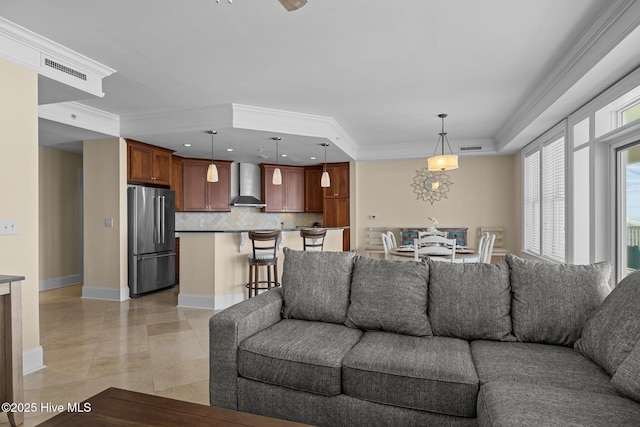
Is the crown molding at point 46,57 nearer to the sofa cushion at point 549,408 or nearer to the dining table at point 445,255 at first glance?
the dining table at point 445,255

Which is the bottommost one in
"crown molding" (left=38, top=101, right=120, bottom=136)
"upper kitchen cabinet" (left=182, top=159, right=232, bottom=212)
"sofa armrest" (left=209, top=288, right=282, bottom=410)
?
"sofa armrest" (left=209, top=288, right=282, bottom=410)

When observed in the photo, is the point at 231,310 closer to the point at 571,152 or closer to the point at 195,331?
the point at 195,331

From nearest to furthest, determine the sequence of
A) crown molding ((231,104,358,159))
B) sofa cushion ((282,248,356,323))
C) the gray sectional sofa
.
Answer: the gray sectional sofa
sofa cushion ((282,248,356,323))
crown molding ((231,104,358,159))

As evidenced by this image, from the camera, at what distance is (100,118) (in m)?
5.05

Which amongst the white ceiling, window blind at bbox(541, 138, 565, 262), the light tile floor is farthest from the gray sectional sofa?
window blind at bbox(541, 138, 565, 262)

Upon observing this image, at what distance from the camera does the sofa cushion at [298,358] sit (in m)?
1.93

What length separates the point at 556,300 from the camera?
2129 millimetres

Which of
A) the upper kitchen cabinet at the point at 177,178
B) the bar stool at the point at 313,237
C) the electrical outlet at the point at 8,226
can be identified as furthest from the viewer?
the upper kitchen cabinet at the point at 177,178

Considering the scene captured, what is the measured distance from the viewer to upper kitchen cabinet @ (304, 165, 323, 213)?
8273mm

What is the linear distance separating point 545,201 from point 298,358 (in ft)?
16.5

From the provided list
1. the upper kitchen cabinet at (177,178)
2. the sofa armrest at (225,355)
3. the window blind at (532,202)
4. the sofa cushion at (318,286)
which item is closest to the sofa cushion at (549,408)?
the sofa cushion at (318,286)

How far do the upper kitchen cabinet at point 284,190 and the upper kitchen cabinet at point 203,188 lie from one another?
802 millimetres

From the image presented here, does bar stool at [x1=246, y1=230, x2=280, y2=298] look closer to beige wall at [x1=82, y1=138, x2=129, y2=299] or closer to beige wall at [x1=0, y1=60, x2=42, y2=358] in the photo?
beige wall at [x1=82, y1=138, x2=129, y2=299]

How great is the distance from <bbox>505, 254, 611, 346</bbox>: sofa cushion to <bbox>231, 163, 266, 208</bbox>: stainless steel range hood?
612 cm
